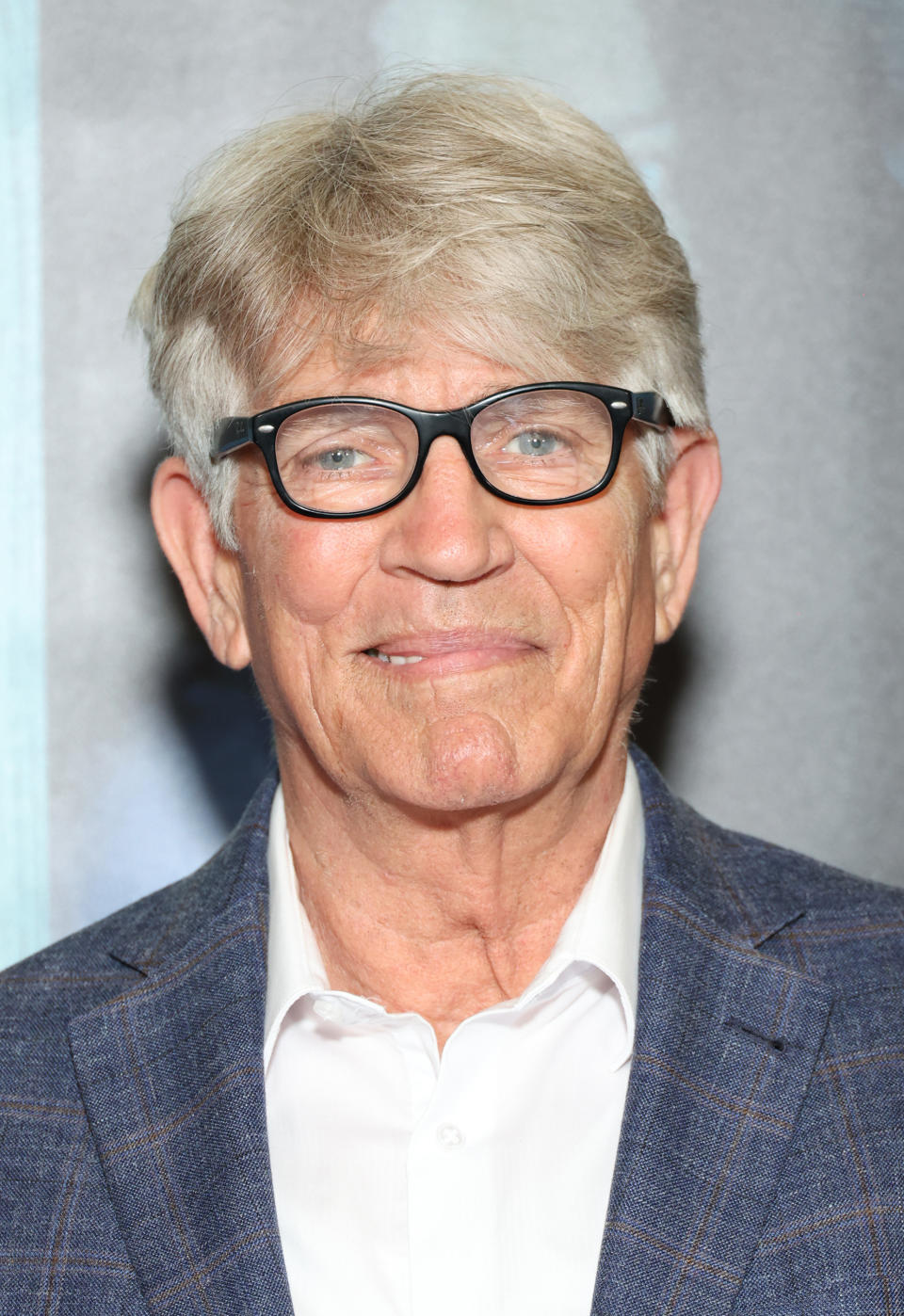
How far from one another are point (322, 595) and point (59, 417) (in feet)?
2.88

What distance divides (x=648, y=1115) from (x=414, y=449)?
814mm

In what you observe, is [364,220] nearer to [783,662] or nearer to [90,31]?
[90,31]

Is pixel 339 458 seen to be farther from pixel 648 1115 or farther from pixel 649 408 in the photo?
pixel 648 1115

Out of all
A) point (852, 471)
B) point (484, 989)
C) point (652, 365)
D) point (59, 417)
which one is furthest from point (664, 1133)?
point (59, 417)

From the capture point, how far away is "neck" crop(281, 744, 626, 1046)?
184 centimetres

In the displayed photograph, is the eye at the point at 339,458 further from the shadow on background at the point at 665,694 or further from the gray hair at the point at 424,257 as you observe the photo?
the shadow on background at the point at 665,694

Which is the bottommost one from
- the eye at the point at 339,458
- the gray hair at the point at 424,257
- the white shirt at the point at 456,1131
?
the white shirt at the point at 456,1131

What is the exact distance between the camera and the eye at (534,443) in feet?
5.78

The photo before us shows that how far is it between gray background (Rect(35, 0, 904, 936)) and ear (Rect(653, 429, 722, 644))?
0.48 m

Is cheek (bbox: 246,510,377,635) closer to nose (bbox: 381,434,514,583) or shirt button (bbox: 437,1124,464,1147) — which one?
nose (bbox: 381,434,514,583)

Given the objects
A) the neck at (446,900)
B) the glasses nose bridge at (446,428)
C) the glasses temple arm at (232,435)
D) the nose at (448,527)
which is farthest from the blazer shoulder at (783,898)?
the glasses temple arm at (232,435)

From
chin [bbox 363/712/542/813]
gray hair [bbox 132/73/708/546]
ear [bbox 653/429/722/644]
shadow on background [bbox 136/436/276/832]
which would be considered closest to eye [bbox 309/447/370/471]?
gray hair [bbox 132/73/708/546]

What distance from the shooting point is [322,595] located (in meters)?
1.76

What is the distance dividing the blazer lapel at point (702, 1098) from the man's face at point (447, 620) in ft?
0.85
